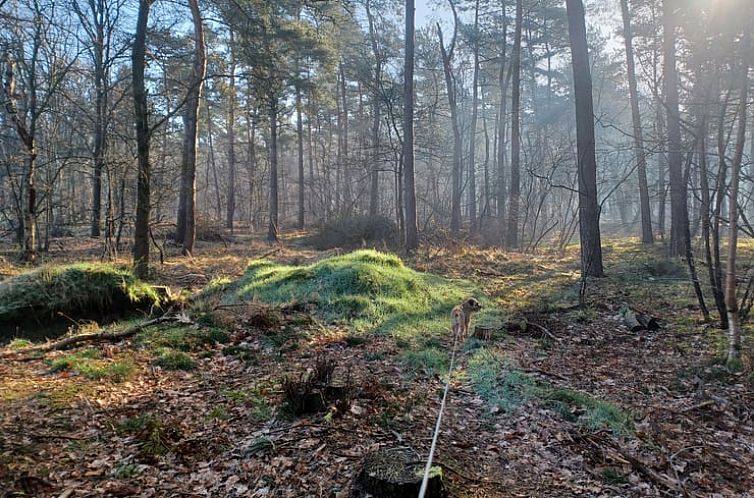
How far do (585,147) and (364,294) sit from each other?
17.0 ft

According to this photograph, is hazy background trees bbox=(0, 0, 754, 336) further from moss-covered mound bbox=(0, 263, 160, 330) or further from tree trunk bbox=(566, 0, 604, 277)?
moss-covered mound bbox=(0, 263, 160, 330)

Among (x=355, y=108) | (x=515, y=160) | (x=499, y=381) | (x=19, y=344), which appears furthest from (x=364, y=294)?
(x=355, y=108)

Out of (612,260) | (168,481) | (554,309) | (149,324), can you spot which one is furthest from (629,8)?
(168,481)

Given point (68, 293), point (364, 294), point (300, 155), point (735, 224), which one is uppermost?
point (300, 155)

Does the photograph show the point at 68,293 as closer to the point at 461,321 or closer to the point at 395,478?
the point at 461,321

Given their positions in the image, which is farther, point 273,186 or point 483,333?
point 273,186

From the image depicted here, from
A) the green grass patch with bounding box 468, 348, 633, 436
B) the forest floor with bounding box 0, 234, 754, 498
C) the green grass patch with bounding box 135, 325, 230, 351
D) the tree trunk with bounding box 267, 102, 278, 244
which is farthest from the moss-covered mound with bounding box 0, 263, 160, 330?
the tree trunk with bounding box 267, 102, 278, 244

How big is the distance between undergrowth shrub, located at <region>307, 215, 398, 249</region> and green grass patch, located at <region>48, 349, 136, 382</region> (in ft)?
34.5

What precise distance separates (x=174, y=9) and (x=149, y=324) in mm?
7105

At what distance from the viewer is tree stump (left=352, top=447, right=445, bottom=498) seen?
7.25 feet

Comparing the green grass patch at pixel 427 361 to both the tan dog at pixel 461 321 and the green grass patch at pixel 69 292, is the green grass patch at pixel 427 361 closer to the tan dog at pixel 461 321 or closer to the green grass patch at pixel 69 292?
the tan dog at pixel 461 321

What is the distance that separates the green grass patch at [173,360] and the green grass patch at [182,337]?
0.19 m

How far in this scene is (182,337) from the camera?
15.5ft

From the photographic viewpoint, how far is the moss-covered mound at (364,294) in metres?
6.10
